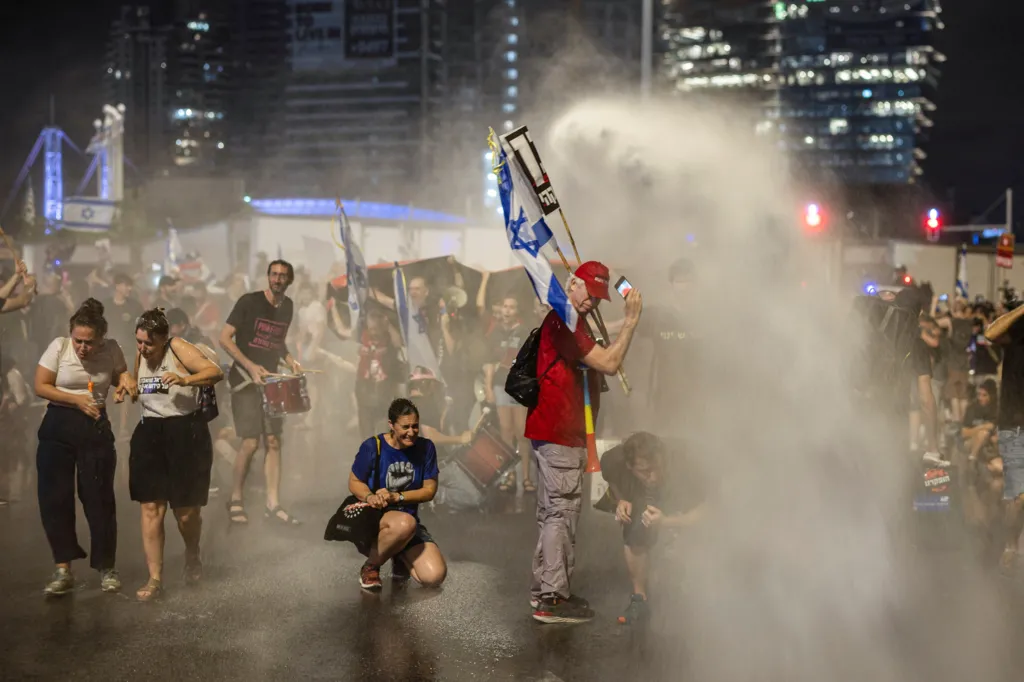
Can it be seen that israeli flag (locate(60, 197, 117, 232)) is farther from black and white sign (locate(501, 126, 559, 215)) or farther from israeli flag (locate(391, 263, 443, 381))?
black and white sign (locate(501, 126, 559, 215))

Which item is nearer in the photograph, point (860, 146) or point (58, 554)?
point (58, 554)

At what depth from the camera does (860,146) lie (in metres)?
148

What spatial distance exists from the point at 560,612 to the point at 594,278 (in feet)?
5.77

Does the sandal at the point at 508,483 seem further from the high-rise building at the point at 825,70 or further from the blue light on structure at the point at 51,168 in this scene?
the high-rise building at the point at 825,70

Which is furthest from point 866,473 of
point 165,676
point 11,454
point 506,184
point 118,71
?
point 118,71

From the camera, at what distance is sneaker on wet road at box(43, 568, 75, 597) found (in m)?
6.49

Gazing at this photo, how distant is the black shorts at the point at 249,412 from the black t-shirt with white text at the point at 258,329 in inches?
4.2

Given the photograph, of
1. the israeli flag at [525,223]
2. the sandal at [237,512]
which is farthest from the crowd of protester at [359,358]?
the israeli flag at [525,223]

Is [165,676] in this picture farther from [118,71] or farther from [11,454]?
[118,71]

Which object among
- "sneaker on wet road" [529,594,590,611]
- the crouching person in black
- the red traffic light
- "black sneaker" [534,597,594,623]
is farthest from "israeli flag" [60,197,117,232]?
"black sneaker" [534,597,594,623]

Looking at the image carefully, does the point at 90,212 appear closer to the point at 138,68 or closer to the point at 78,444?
the point at 78,444

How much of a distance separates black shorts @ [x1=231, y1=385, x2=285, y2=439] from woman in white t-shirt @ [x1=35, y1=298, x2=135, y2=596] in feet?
6.44

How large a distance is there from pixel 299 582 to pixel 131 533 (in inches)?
76.7

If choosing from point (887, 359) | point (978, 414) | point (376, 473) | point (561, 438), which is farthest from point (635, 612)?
point (978, 414)
